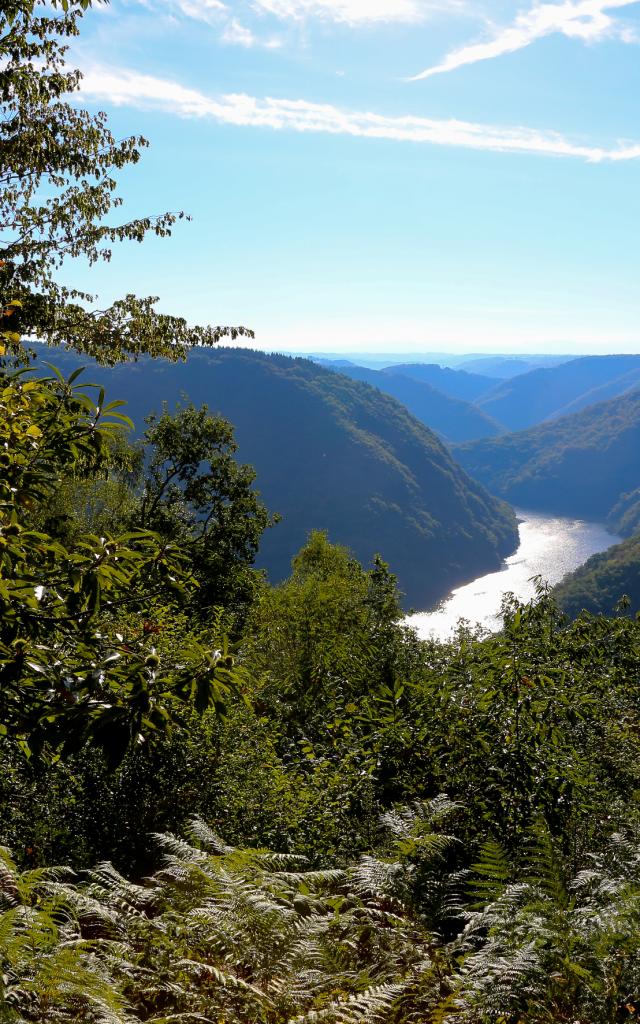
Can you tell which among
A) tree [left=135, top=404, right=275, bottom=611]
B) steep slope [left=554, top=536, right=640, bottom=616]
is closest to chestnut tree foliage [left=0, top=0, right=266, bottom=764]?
tree [left=135, top=404, right=275, bottom=611]

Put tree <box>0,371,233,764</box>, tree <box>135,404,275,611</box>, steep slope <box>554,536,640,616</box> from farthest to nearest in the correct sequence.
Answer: steep slope <box>554,536,640,616</box>
tree <box>135,404,275,611</box>
tree <box>0,371,233,764</box>

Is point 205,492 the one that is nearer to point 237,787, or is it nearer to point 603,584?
point 237,787

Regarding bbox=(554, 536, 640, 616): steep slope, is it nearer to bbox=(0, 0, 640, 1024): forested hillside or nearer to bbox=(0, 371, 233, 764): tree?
bbox=(0, 0, 640, 1024): forested hillside

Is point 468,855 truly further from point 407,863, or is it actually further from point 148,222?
point 148,222

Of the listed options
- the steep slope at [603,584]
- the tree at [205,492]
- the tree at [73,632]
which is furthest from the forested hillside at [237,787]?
the steep slope at [603,584]

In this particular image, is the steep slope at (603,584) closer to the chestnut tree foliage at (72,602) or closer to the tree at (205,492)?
the tree at (205,492)

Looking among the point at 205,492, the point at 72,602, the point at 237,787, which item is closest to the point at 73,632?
the point at 72,602

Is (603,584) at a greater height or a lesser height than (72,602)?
lesser
